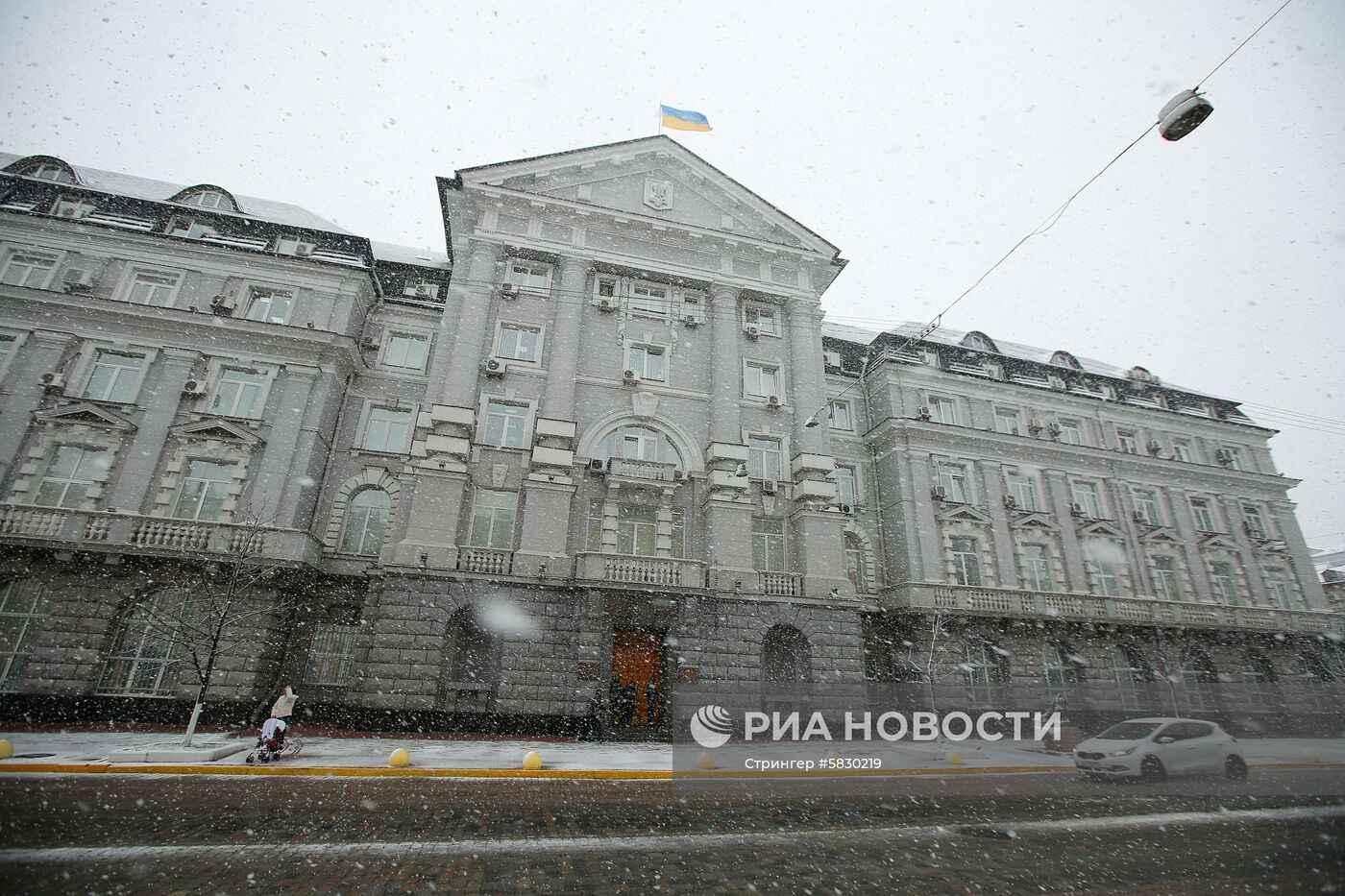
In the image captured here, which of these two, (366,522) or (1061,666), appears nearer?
(366,522)

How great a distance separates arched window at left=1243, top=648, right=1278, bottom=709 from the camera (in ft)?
93.8

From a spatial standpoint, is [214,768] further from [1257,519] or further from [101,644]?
[1257,519]

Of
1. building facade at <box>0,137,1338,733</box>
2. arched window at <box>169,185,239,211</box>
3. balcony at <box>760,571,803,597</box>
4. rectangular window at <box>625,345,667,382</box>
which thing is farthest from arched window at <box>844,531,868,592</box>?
arched window at <box>169,185,239,211</box>

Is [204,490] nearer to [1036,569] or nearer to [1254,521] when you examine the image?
[1036,569]

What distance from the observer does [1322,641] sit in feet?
103

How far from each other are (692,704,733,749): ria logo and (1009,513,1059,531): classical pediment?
806 inches

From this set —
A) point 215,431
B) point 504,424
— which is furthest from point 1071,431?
point 215,431

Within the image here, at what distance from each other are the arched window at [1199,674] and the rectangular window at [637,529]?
26835 millimetres

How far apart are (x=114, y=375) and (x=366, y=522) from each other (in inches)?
411

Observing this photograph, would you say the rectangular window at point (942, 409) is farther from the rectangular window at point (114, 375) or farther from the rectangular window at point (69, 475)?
the rectangular window at point (69, 475)

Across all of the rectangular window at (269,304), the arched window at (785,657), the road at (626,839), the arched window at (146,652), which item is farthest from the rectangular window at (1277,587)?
the rectangular window at (269,304)

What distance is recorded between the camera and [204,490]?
2139cm

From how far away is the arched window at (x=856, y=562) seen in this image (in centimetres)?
2750

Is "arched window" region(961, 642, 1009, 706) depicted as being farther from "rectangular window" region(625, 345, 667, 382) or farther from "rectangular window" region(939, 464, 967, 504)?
"rectangular window" region(625, 345, 667, 382)
